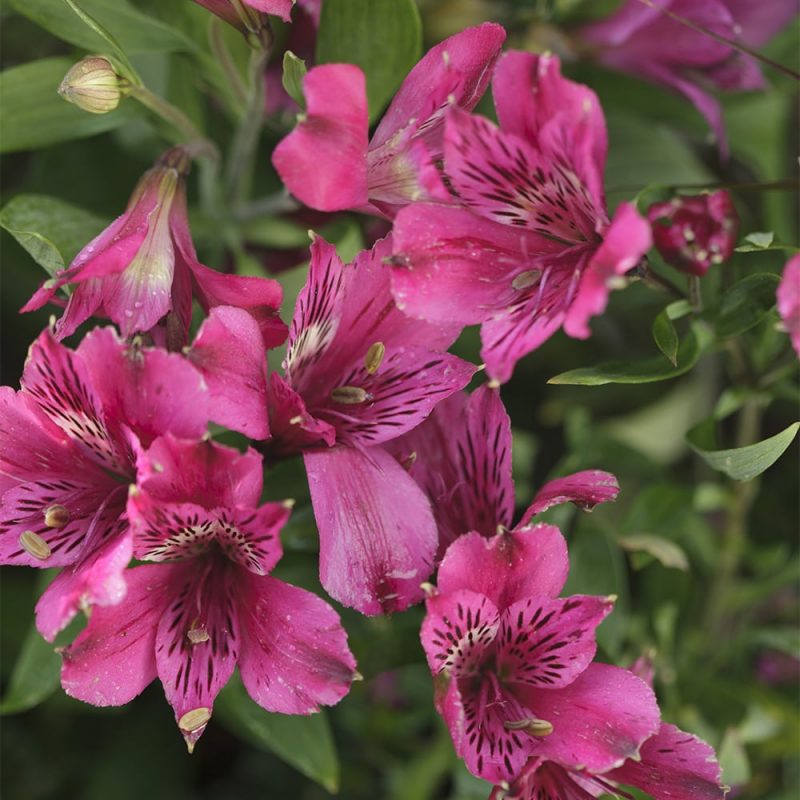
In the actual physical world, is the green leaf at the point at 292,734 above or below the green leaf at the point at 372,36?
below

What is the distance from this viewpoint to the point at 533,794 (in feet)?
2.09

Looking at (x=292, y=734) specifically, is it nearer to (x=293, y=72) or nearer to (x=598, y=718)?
(x=598, y=718)

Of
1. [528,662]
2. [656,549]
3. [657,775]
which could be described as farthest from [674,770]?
Answer: [656,549]

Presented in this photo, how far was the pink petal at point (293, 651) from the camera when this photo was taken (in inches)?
24.0

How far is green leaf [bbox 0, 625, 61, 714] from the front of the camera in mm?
799

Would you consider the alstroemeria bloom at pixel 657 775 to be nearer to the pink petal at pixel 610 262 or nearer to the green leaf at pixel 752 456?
the green leaf at pixel 752 456

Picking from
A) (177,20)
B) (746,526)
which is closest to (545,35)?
(177,20)

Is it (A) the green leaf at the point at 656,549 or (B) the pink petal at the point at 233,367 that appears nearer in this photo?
(B) the pink petal at the point at 233,367

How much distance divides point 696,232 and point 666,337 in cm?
8

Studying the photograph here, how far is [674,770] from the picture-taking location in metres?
0.65

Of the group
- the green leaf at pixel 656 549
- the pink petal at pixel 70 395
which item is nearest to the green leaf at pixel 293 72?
the pink petal at pixel 70 395

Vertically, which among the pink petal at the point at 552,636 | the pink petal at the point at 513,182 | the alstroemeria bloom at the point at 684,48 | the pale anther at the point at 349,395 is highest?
the pink petal at the point at 513,182

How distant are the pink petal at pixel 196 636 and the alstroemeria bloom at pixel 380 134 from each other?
10.2 inches

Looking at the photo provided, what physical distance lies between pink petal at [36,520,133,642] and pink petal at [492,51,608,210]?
1.09 ft
